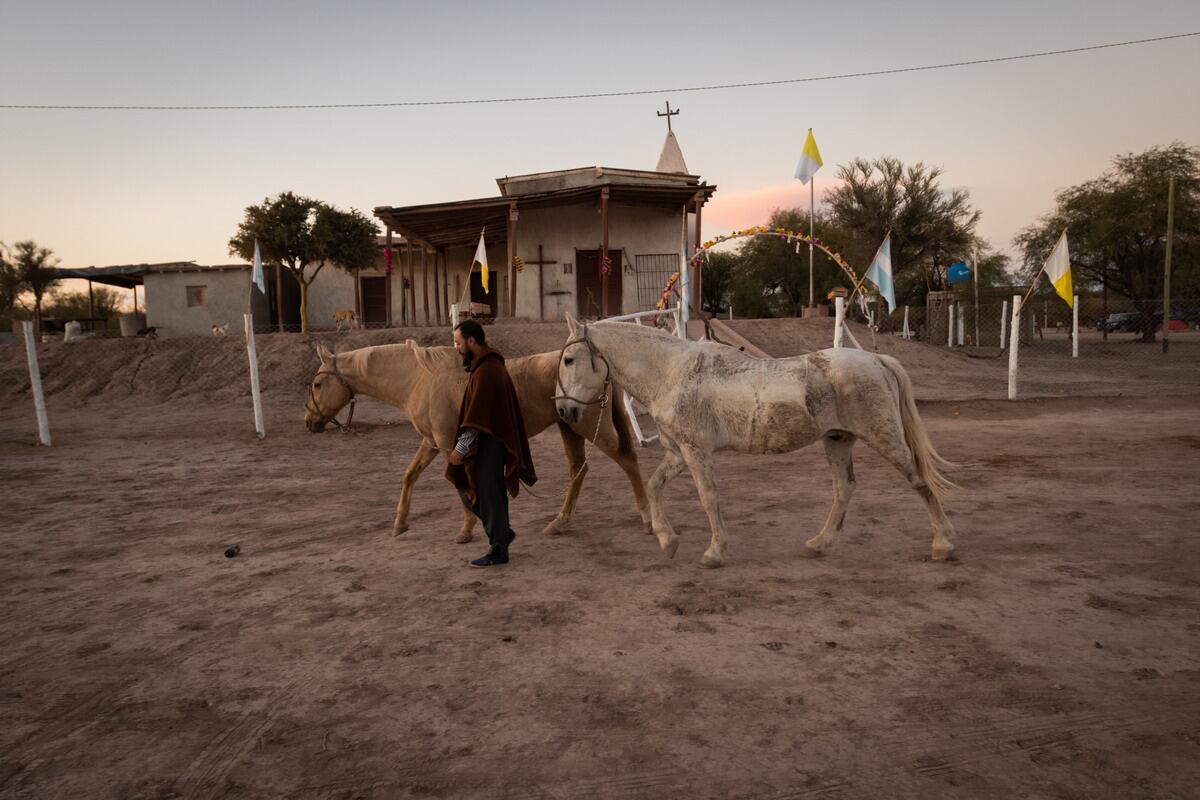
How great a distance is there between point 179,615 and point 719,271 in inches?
1634

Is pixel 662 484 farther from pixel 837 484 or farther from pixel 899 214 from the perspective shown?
pixel 899 214

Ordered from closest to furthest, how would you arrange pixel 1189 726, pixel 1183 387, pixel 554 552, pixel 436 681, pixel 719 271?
pixel 1189 726, pixel 436 681, pixel 554 552, pixel 1183 387, pixel 719 271

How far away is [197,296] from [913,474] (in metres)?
27.0

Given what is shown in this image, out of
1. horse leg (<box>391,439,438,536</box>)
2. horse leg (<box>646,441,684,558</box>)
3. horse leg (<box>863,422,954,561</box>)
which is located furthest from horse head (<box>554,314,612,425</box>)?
horse leg (<box>863,422,954,561</box>)

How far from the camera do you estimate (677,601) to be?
13.2 ft

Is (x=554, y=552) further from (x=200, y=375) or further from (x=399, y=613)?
(x=200, y=375)

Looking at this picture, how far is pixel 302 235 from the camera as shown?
21.4 metres

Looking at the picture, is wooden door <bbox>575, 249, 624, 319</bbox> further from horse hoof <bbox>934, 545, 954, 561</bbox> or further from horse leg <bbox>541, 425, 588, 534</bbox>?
horse hoof <bbox>934, 545, 954, 561</bbox>

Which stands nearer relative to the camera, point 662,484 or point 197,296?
point 662,484

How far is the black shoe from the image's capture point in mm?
4789

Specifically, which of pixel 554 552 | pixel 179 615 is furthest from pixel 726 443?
pixel 179 615

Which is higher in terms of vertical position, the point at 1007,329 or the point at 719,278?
the point at 719,278

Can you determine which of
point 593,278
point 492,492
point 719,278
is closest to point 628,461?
point 492,492

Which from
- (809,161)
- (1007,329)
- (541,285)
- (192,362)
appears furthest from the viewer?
(1007,329)
